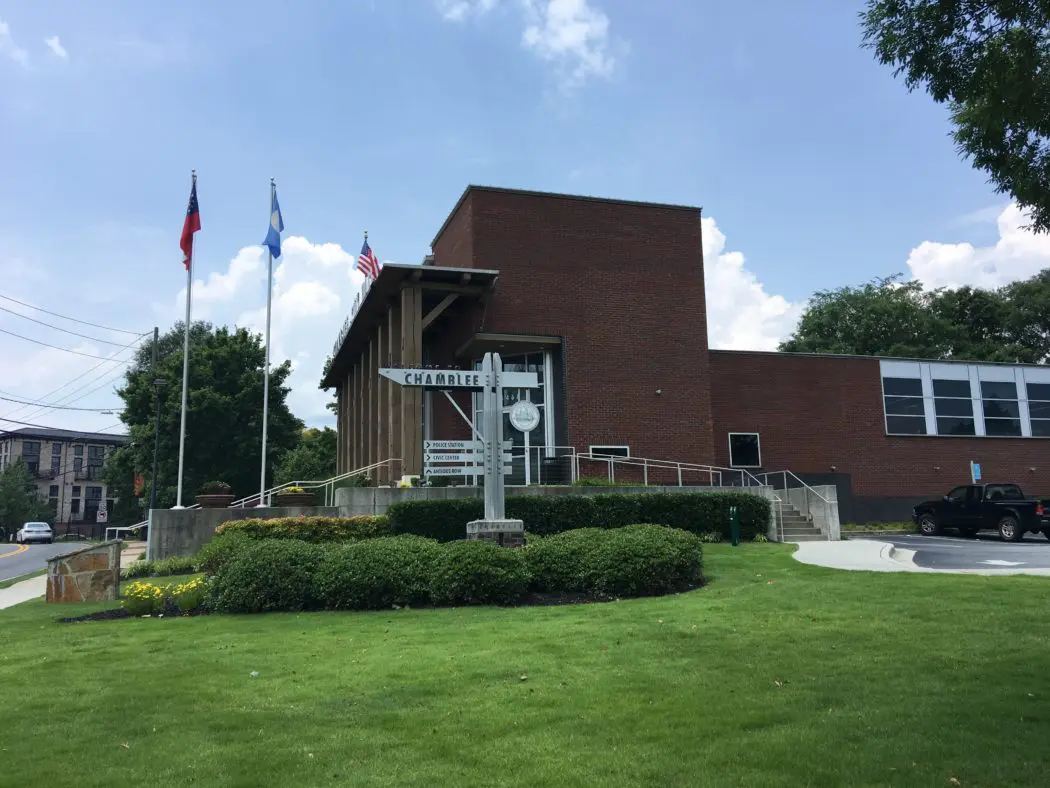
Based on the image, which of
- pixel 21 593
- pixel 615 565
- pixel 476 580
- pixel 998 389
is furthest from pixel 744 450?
pixel 21 593

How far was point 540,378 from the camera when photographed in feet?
87.7

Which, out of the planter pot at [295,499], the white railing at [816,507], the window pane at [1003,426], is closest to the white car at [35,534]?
the planter pot at [295,499]

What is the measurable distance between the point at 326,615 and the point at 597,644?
4.44 m

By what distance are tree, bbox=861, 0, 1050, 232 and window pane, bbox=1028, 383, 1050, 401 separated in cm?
3164

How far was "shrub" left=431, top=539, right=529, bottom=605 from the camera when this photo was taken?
11477 millimetres

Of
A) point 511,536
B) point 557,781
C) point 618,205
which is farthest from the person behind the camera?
point 618,205

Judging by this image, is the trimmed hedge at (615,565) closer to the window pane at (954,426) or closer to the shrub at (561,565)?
the shrub at (561,565)

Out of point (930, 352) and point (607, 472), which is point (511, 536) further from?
point (930, 352)

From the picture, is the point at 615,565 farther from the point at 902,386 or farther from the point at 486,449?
the point at 902,386

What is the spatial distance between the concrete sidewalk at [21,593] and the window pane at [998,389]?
3343 cm

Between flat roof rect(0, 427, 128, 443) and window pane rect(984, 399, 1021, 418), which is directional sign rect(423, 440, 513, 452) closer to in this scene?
window pane rect(984, 399, 1021, 418)

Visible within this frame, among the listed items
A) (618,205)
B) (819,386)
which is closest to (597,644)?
(618,205)

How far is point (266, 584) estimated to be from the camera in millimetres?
11594

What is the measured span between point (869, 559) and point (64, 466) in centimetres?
10009
